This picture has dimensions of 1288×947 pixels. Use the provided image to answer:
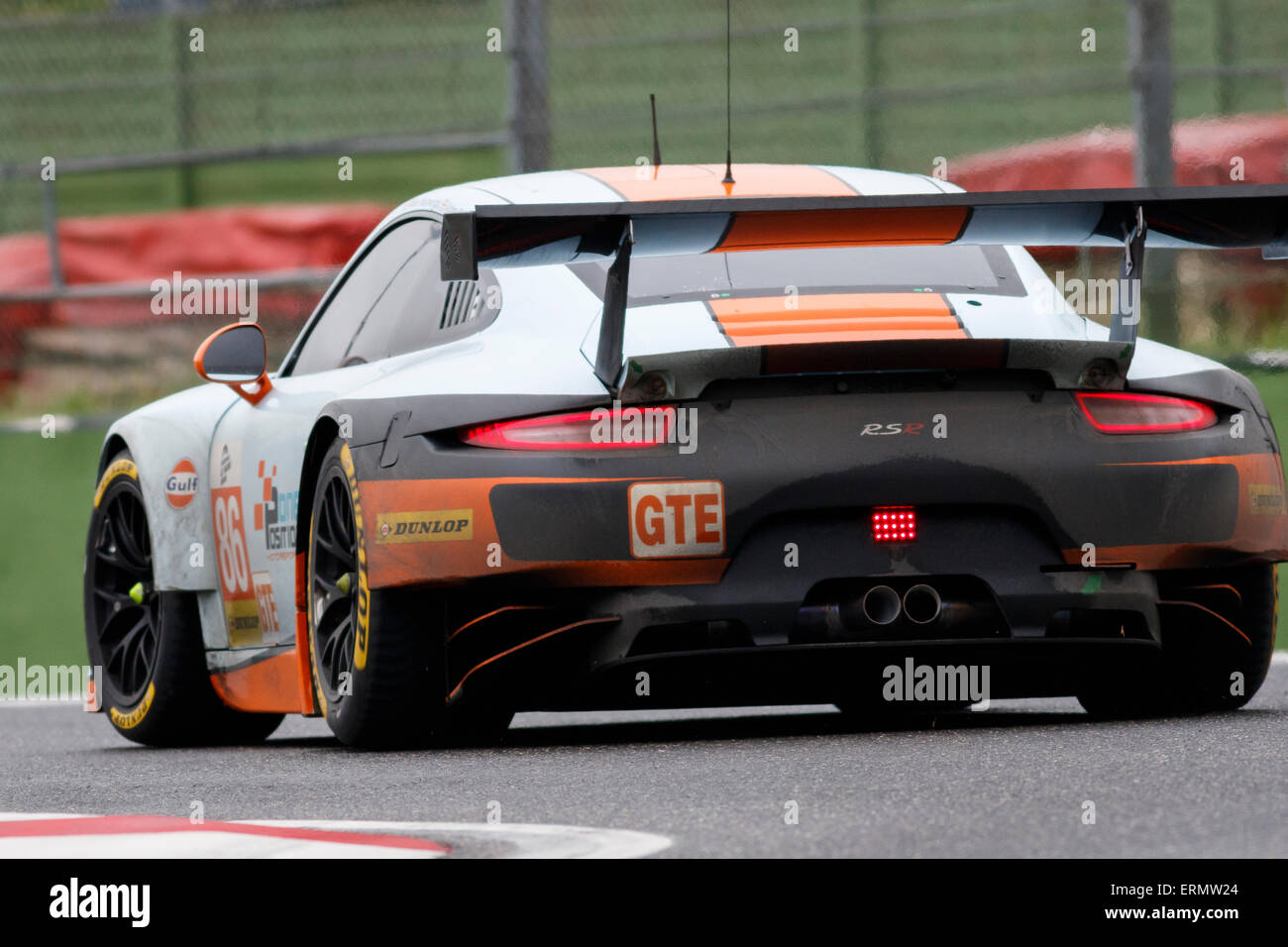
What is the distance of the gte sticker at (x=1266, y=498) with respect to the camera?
5875mm

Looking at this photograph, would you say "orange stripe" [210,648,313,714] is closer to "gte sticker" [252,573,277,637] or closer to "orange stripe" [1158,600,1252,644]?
"gte sticker" [252,573,277,637]

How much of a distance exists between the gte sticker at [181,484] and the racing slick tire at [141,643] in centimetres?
15

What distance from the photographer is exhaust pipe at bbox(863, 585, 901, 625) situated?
18.4 feet

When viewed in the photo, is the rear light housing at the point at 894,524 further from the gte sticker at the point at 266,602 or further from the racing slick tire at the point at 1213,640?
the gte sticker at the point at 266,602

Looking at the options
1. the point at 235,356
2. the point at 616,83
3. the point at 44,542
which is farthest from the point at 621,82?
the point at 235,356

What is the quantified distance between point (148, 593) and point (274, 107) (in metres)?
5.89

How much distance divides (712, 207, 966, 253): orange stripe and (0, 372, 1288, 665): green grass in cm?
715

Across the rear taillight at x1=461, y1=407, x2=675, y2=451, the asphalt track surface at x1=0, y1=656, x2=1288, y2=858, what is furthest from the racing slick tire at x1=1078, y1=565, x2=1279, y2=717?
the rear taillight at x1=461, y1=407, x2=675, y2=451

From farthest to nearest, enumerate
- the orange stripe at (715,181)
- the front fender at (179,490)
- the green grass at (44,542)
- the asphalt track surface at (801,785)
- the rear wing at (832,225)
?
1. the green grass at (44,542)
2. the front fender at (179,490)
3. the orange stripe at (715,181)
4. the rear wing at (832,225)
5. the asphalt track surface at (801,785)

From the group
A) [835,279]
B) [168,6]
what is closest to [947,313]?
[835,279]

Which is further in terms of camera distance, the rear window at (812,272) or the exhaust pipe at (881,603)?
the rear window at (812,272)

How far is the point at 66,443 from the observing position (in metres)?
12.3

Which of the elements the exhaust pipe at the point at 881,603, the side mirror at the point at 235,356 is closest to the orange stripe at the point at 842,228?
the exhaust pipe at the point at 881,603
